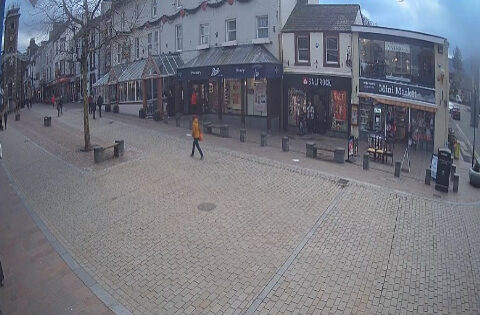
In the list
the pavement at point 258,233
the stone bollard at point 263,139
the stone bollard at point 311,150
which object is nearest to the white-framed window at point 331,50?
the stone bollard at point 263,139

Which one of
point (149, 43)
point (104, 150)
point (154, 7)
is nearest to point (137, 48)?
point (149, 43)

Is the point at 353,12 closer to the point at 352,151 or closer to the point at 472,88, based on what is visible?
the point at 352,151

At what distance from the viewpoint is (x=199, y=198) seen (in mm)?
12164

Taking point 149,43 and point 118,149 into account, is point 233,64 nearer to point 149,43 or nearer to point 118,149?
point 118,149

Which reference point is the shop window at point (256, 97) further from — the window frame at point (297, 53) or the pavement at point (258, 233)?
the pavement at point (258, 233)

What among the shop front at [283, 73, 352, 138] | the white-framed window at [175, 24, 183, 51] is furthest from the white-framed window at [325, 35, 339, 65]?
the white-framed window at [175, 24, 183, 51]

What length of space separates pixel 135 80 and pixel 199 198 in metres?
20.4

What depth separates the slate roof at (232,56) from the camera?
920 inches

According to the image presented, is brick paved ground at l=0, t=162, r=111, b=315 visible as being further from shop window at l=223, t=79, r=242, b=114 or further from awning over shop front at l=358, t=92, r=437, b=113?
shop window at l=223, t=79, r=242, b=114

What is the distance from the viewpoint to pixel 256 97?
83.6ft

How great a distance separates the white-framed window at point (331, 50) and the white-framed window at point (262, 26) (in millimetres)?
4123

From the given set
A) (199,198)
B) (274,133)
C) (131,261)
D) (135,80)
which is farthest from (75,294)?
(135,80)

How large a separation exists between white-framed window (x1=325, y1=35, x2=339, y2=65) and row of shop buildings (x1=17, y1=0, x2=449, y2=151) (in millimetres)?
55

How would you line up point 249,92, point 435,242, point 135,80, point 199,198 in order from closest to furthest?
point 435,242 < point 199,198 < point 249,92 < point 135,80
